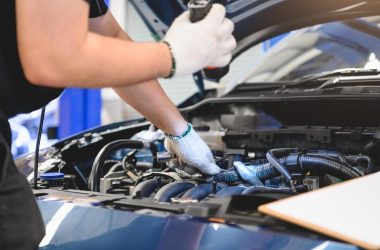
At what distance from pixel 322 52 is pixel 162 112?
1007mm

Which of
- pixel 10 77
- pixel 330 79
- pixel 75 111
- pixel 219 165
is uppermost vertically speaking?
pixel 10 77

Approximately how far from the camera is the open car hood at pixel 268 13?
1.91 metres

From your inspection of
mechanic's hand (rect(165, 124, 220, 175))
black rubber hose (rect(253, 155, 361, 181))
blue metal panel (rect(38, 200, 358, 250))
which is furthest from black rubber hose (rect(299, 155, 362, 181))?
blue metal panel (rect(38, 200, 358, 250))

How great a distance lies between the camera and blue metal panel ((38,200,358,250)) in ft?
2.89

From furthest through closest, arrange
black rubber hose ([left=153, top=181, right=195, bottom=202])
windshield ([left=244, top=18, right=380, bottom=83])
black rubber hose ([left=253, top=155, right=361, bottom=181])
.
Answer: windshield ([left=244, top=18, right=380, bottom=83])
black rubber hose ([left=253, top=155, right=361, bottom=181])
black rubber hose ([left=153, top=181, right=195, bottom=202])

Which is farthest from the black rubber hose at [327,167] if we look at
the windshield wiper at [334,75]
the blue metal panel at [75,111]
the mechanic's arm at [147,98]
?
the blue metal panel at [75,111]

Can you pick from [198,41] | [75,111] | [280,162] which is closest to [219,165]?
[280,162]

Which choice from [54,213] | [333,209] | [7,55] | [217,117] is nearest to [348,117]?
[217,117]

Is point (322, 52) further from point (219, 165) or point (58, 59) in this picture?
point (58, 59)

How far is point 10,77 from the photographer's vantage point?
102cm

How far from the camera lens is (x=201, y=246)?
943 mm

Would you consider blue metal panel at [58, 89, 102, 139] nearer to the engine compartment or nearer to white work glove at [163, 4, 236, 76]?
the engine compartment

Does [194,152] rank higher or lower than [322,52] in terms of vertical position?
lower

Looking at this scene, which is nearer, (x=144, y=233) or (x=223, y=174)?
(x=144, y=233)
